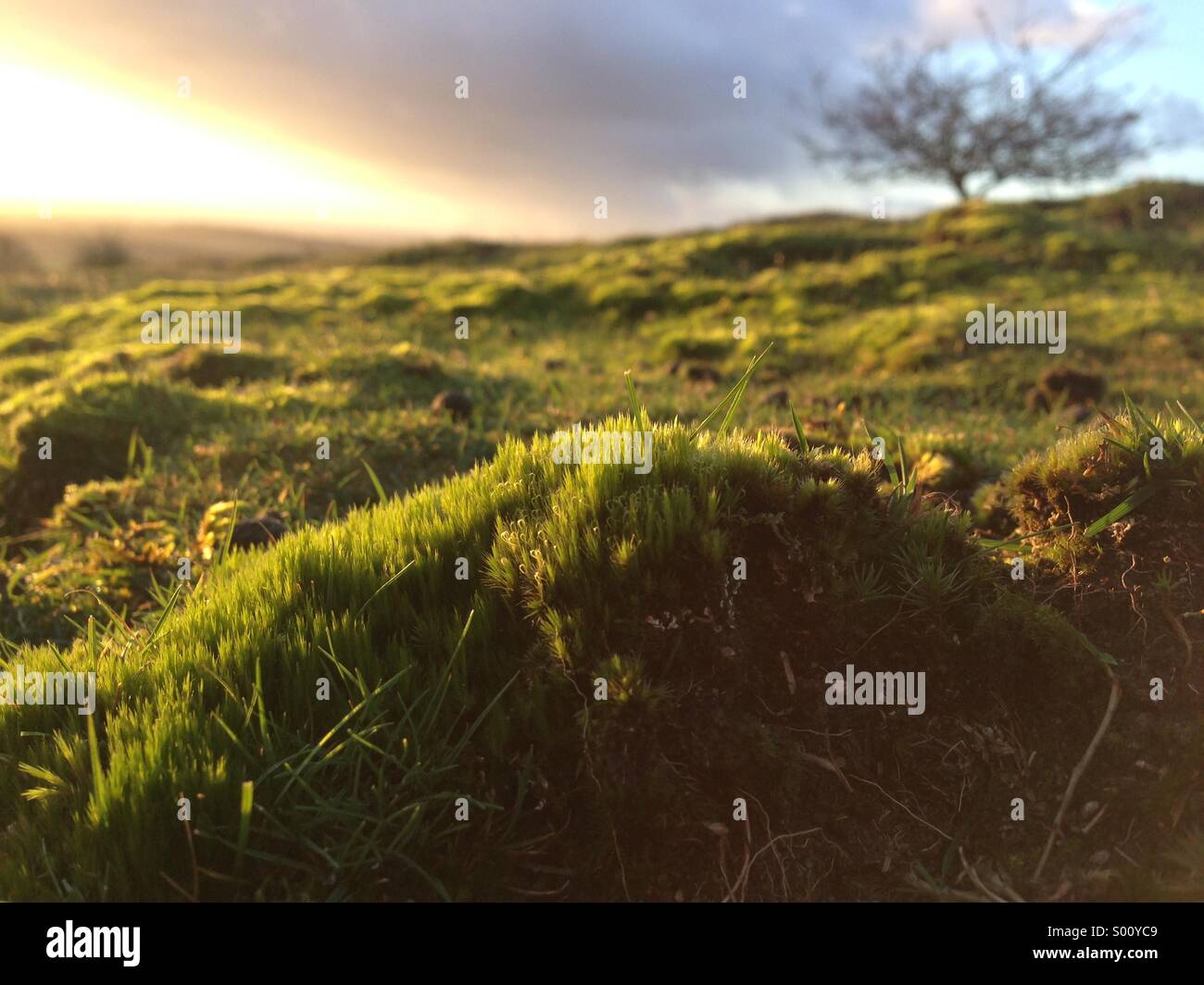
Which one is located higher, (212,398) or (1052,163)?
(1052,163)

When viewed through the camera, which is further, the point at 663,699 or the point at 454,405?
the point at 454,405

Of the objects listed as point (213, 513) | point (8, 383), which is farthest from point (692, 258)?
point (213, 513)

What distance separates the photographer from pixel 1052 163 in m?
29.2

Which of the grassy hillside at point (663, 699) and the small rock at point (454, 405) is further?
the small rock at point (454, 405)

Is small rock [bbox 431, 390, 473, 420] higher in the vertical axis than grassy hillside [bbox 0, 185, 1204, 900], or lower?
higher

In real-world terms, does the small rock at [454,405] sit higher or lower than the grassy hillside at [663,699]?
higher

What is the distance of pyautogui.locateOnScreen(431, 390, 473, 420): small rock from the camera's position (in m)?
6.86

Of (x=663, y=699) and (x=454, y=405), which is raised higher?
(x=454, y=405)

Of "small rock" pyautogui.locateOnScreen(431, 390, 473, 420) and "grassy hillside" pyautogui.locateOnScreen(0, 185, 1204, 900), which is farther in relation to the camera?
"small rock" pyautogui.locateOnScreen(431, 390, 473, 420)

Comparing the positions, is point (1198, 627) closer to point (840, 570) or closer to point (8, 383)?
point (840, 570)

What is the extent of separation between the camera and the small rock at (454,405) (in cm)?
686

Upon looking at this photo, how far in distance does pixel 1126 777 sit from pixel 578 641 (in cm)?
153

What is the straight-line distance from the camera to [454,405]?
689 cm
